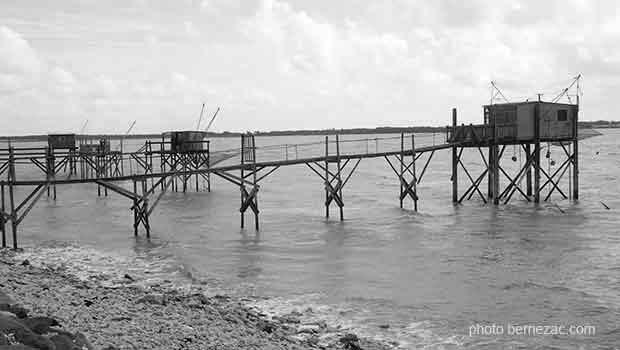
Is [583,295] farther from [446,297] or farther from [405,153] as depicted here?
[405,153]

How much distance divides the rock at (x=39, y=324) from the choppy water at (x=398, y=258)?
6.98m

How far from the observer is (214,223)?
32.6 meters

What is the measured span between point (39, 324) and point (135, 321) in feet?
9.53

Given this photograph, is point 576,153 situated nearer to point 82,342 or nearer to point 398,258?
point 398,258

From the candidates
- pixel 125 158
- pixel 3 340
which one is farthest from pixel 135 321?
pixel 125 158

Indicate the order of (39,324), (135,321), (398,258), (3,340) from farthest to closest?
(398,258)
(135,321)
(39,324)
(3,340)

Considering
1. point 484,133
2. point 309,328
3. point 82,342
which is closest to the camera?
point 82,342

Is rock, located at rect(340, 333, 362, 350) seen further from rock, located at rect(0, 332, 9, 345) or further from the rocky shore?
rock, located at rect(0, 332, 9, 345)

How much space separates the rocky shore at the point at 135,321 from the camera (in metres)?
9.89

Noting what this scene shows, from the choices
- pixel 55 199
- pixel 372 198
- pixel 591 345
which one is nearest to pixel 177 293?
pixel 591 345

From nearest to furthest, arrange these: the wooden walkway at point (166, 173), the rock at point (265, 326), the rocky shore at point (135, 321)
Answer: the rocky shore at point (135, 321) < the rock at point (265, 326) < the wooden walkway at point (166, 173)

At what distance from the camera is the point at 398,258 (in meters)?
23.0

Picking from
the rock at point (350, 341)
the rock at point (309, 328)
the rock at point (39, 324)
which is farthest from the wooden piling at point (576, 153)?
the rock at point (39, 324)

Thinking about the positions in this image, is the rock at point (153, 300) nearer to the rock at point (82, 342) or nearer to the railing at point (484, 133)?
the rock at point (82, 342)
